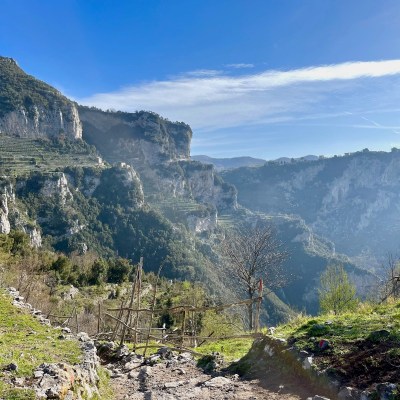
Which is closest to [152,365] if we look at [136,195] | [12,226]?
[12,226]

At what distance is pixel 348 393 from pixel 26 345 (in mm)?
7556

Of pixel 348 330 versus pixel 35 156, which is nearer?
pixel 348 330

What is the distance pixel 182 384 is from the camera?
1005cm

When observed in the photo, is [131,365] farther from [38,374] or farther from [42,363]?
[38,374]

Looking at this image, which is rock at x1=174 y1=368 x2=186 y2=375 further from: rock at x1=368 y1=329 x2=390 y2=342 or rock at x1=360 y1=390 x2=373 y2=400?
rock at x1=360 y1=390 x2=373 y2=400

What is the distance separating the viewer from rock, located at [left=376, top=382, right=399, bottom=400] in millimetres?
6625

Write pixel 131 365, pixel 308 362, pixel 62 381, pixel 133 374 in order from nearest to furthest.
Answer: pixel 62 381 < pixel 308 362 < pixel 133 374 < pixel 131 365

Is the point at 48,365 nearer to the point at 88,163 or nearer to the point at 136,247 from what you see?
the point at 136,247

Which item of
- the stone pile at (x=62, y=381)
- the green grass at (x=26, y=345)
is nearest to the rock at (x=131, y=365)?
the green grass at (x=26, y=345)

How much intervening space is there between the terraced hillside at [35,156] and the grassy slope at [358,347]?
136028mm

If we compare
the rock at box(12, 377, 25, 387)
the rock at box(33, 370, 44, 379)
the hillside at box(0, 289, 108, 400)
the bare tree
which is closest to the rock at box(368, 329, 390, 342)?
the hillside at box(0, 289, 108, 400)

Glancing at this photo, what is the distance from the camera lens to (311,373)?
8492mm

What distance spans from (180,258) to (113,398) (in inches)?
5779

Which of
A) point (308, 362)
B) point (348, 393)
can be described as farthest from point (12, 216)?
point (348, 393)
